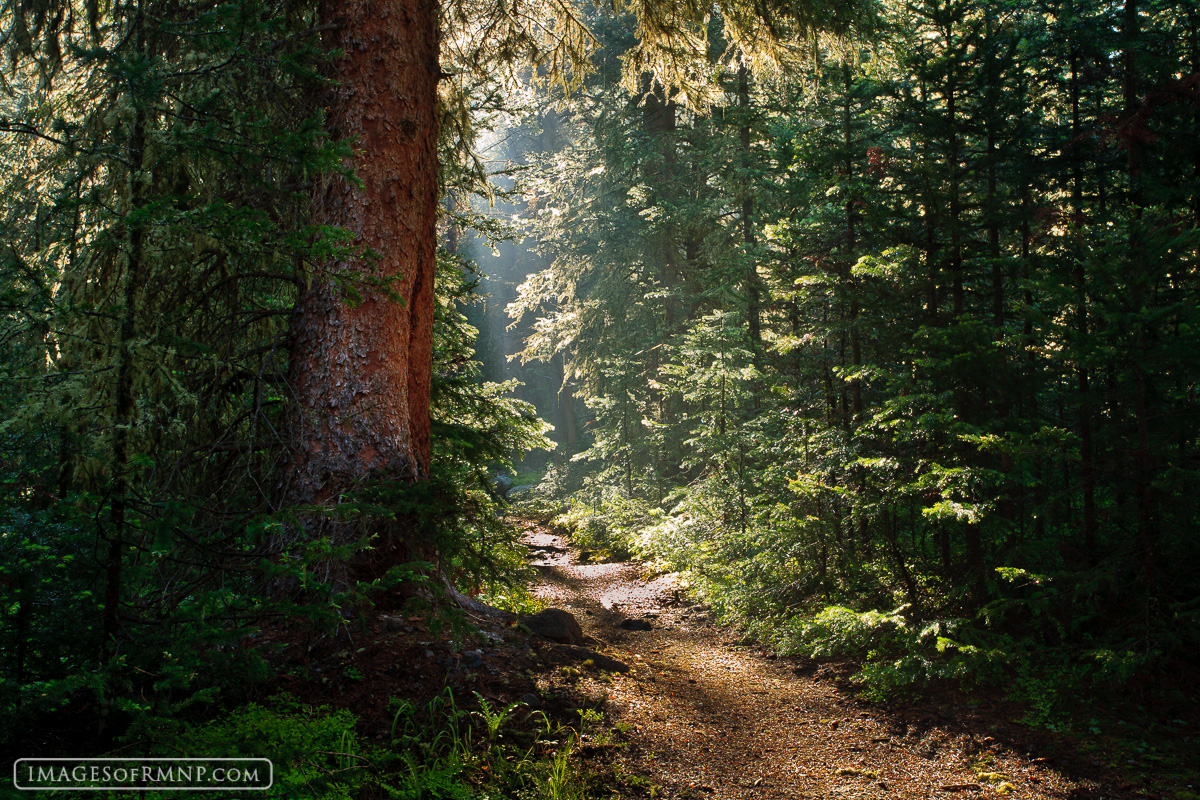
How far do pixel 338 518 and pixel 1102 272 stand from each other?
18.4 feet

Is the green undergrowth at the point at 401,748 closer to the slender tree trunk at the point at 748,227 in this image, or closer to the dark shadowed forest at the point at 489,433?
the dark shadowed forest at the point at 489,433

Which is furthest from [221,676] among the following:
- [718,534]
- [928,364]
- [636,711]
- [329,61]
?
[718,534]

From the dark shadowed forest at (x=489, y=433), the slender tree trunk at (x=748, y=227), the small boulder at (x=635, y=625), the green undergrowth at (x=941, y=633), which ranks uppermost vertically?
the slender tree trunk at (x=748, y=227)

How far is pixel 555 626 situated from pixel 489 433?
85.5 inches

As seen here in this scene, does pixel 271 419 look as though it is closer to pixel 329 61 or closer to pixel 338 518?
pixel 338 518

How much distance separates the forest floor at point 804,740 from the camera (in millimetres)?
3662

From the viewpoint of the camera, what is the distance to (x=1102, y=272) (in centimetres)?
463

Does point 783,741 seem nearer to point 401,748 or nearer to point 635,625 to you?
point 401,748

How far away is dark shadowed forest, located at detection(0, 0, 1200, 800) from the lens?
2484 mm

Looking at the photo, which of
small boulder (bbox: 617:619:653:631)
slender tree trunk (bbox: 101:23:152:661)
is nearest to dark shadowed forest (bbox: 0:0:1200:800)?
slender tree trunk (bbox: 101:23:152:661)

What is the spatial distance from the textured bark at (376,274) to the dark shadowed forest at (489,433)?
3 centimetres

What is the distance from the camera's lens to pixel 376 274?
150 inches

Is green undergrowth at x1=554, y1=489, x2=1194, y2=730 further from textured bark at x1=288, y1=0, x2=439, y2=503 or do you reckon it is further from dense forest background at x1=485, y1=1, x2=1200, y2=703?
textured bark at x1=288, y1=0, x2=439, y2=503

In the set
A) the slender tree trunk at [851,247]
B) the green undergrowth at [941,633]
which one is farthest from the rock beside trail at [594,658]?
the slender tree trunk at [851,247]
